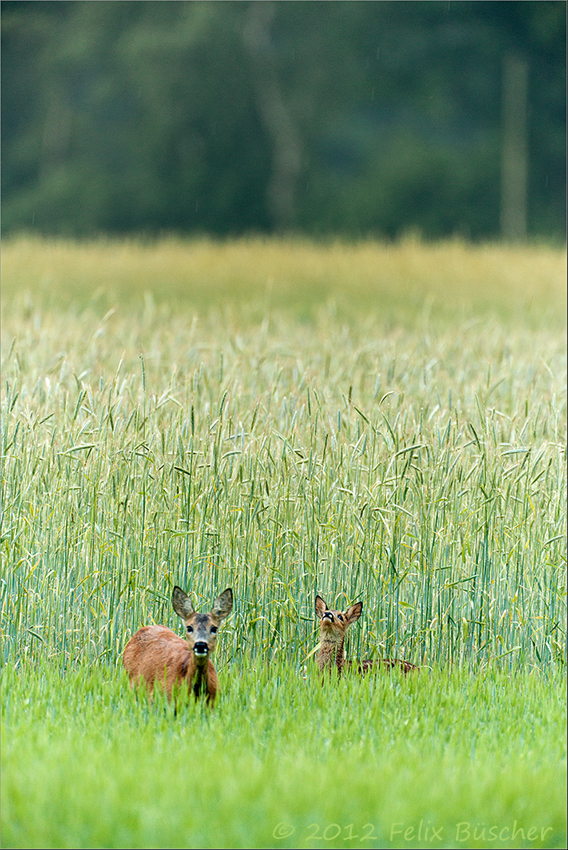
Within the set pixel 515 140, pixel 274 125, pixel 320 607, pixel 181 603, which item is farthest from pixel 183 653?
pixel 515 140

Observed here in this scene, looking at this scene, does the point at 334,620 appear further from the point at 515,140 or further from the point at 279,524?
the point at 515,140

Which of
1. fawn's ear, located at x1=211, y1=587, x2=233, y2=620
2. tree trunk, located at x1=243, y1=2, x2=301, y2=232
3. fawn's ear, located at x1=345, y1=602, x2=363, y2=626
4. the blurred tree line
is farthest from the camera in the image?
the blurred tree line

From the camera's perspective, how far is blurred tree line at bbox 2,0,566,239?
19.1m

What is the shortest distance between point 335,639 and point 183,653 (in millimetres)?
451

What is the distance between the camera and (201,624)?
2143mm

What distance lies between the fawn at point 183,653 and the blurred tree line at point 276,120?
666 inches

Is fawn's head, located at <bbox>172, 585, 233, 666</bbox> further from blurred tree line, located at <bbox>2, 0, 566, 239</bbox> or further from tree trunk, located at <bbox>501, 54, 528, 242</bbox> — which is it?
tree trunk, located at <bbox>501, 54, 528, 242</bbox>

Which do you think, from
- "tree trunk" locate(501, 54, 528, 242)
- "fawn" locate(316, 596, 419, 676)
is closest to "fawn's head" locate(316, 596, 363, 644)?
"fawn" locate(316, 596, 419, 676)

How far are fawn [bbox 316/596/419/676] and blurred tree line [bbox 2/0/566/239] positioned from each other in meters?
16.8

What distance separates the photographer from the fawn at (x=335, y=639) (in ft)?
8.02

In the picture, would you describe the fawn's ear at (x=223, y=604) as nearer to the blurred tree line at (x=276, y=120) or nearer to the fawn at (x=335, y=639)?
the fawn at (x=335, y=639)

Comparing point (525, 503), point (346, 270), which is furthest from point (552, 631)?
point (346, 270)

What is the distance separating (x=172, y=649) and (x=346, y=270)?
430 inches

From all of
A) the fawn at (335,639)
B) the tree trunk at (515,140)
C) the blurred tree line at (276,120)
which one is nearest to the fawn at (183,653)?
the fawn at (335,639)
